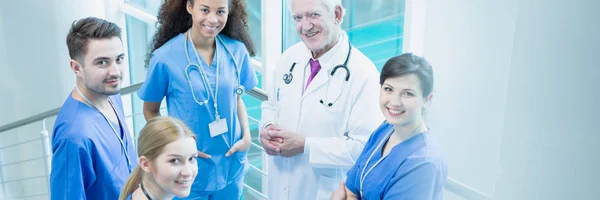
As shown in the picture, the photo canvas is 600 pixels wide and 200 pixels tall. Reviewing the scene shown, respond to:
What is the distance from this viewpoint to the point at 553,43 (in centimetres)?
34

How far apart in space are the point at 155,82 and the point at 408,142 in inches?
36.0

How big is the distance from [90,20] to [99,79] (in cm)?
16

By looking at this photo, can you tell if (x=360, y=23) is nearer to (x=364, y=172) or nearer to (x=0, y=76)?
(x=0, y=76)

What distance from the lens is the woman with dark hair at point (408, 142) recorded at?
3.60ft

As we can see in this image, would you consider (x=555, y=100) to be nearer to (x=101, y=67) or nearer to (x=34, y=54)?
(x=101, y=67)

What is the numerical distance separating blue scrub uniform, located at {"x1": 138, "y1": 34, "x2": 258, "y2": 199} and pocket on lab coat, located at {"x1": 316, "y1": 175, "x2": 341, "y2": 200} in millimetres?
388

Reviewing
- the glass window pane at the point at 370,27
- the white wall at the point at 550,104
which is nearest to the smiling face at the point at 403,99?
the white wall at the point at 550,104

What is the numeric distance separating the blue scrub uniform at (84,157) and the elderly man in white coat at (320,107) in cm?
45

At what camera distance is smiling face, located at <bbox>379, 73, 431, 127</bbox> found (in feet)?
3.61

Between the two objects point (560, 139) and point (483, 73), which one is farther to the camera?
point (483, 73)

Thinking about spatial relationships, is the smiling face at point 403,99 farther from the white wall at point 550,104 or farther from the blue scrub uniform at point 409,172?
the white wall at point 550,104

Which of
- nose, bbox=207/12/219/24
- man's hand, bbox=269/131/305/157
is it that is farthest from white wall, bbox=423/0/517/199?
nose, bbox=207/12/219/24

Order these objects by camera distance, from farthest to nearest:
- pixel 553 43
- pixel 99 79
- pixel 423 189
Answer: pixel 99 79 → pixel 423 189 → pixel 553 43

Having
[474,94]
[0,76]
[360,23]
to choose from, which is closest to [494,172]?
[474,94]
